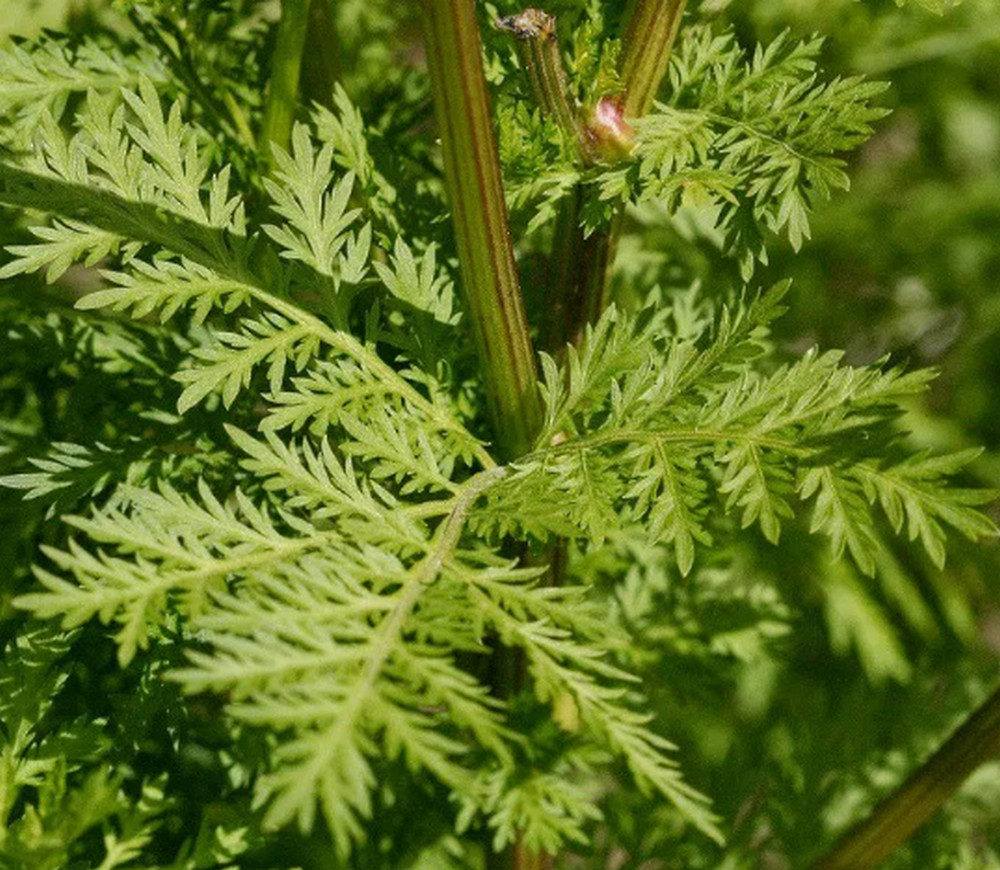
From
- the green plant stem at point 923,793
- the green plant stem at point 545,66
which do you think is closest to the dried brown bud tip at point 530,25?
the green plant stem at point 545,66

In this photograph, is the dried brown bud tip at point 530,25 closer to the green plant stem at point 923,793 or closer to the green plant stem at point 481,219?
the green plant stem at point 481,219

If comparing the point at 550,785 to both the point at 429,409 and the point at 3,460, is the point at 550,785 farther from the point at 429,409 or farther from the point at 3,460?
the point at 3,460

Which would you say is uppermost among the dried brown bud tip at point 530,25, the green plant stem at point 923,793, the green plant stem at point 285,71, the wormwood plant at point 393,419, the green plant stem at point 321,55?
the green plant stem at point 321,55

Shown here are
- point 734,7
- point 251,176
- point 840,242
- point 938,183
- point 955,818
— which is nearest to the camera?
Result: point 251,176

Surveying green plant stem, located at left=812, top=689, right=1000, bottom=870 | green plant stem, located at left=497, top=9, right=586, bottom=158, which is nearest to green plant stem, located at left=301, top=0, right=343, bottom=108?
green plant stem, located at left=497, top=9, right=586, bottom=158

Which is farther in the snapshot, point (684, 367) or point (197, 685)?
point (684, 367)

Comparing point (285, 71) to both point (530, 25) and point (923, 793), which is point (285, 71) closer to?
point (530, 25)

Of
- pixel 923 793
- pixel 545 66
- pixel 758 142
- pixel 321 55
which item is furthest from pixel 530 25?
pixel 923 793

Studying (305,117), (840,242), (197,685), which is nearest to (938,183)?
(840,242)

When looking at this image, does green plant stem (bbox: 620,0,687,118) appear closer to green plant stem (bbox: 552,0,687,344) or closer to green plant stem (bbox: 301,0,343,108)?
green plant stem (bbox: 552,0,687,344)
